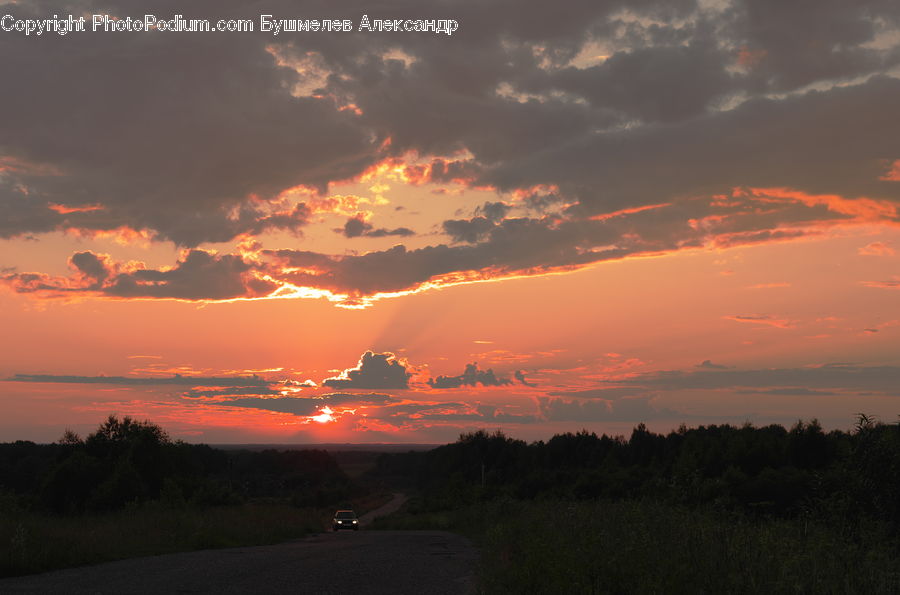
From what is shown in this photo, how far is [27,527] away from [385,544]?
14.4m

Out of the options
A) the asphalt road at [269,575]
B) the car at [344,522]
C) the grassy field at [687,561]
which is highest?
the grassy field at [687,561]

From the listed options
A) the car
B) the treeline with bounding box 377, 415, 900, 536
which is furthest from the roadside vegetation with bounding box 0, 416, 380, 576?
the treeline with bounding box 377, 415, 900, 536

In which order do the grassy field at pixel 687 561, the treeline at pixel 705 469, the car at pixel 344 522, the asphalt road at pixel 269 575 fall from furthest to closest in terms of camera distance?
the car at pixel 344 522 → the treeline at pixel 705 469 → the asphalt road at pixel 269 575 → the grassy field at pixel 687 561

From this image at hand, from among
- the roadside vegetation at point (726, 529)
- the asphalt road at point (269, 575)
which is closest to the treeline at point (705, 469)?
the roadside vegetation at point (726, 529)

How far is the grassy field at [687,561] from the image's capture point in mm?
11969

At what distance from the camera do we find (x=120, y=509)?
43.0m

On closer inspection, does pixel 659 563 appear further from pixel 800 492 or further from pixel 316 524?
pixel 800 492

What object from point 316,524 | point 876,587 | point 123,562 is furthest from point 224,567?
point 316,524

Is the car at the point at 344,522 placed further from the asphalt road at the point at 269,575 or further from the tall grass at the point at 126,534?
the asphalt road at the point at 269,575

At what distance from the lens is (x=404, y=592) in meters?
16.9

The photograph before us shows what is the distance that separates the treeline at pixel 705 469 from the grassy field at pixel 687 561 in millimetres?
2703

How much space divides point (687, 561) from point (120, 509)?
37.5 meters

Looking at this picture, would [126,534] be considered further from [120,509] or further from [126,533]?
[120,509]

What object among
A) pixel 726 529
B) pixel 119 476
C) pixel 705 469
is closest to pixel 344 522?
pixel 119 476
